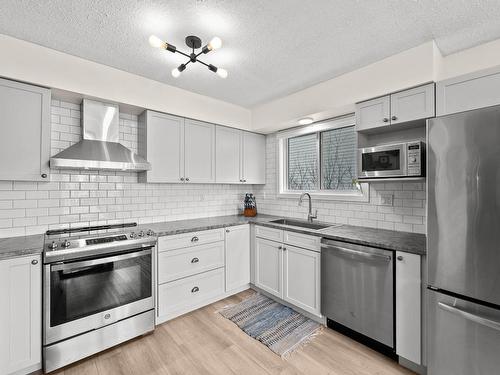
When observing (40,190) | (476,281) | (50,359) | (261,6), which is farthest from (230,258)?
(261,6)

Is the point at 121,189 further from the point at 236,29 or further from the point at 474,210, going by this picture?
the point at 474,210

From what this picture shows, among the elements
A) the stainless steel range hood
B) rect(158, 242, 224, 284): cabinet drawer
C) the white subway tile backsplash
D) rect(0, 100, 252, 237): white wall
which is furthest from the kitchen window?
the stainless steel range hood

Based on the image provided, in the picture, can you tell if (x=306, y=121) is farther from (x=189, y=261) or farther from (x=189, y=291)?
(x=189, y=291)

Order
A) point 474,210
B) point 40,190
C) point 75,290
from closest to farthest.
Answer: point 474,210, point 75,290, point 40,190

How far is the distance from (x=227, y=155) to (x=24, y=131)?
2112 mm

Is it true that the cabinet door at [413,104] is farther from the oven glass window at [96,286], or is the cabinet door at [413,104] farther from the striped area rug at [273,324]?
the oven glass window at [96,286]

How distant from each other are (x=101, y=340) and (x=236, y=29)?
274cm

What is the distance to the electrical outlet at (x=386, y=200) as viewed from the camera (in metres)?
2.55

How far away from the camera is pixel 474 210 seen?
1.49 meters

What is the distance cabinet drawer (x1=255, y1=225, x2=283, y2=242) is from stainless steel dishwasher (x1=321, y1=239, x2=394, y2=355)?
1.90 ft

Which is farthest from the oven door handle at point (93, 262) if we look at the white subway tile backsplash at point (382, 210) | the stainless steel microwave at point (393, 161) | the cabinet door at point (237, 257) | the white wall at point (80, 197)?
the stainless steel microwave at point (393, 161)

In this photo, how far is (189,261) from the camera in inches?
107

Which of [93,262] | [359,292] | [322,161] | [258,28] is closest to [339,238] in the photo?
[359,292]

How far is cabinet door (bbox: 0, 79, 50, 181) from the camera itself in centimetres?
198
